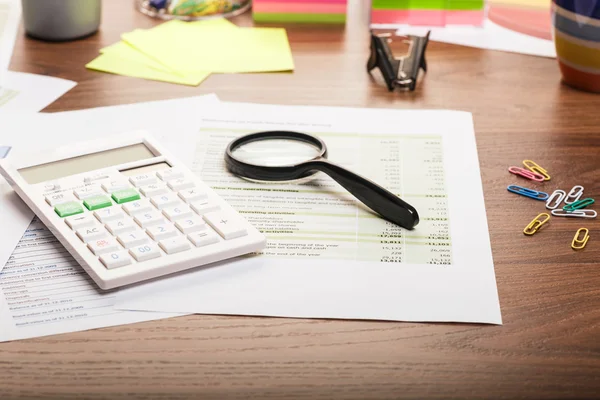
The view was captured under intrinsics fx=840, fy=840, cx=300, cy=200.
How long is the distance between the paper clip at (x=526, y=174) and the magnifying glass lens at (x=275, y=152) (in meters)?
0.19

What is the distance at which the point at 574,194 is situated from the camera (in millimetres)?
Answer: 763

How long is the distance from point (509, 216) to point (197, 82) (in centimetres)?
42

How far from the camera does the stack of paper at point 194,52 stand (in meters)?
1.02

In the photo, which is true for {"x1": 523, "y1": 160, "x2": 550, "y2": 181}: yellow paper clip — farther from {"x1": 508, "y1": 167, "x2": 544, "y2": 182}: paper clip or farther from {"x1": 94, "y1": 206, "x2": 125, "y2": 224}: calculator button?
{"x1": 94, "y1": 206, "x2": 125, "y2": 224}: calculator button

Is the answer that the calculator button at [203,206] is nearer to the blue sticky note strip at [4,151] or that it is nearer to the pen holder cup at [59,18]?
the blue sticky note strip at [4,151]

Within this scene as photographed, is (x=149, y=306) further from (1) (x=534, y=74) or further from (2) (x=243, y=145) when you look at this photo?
(1) (x=534, y=74)

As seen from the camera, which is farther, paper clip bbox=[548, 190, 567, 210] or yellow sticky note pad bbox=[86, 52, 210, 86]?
yellow sticky note pad bbox=[86, 52, 210, 86]

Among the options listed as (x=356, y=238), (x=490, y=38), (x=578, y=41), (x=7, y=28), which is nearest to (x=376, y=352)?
(x=356, y=238)

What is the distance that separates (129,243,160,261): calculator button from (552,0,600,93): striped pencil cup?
0.57 m

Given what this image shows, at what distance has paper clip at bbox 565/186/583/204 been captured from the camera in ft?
2.48

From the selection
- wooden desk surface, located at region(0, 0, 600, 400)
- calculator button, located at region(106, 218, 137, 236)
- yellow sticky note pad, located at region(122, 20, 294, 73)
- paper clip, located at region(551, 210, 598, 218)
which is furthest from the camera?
yellow sticky note pad, located at region(122, 20, 294, 73)

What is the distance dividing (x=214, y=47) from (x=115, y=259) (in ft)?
1.76

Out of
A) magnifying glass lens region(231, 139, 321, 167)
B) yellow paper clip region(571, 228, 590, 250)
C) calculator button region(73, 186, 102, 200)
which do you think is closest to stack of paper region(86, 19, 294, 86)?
magnifying glass lens region(231, 139, 321, 167)

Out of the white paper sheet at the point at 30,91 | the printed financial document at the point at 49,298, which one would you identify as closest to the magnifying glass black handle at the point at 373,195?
the printed financial document at the point at 49,298
